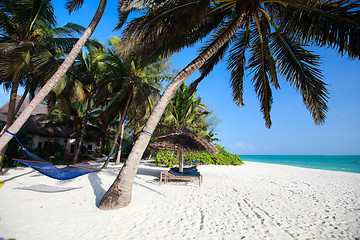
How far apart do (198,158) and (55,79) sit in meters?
11.5

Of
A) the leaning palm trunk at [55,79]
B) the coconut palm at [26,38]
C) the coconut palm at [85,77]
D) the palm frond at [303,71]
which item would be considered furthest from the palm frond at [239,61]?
the coconut palm at [85,77]

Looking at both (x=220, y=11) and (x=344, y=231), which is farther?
(x=220, y=11)

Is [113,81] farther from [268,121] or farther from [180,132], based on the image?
[268,121]

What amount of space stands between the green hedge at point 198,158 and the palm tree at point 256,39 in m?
7.35

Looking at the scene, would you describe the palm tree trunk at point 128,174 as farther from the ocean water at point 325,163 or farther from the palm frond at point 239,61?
the ocean water at point 325,163

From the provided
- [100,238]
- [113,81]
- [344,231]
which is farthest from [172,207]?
[113,81]

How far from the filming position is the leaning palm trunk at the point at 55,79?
11.1ft

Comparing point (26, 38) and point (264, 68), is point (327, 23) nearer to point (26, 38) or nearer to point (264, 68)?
point (264, 68)

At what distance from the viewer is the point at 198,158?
45.0 ft

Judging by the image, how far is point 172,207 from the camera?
12.6 ft

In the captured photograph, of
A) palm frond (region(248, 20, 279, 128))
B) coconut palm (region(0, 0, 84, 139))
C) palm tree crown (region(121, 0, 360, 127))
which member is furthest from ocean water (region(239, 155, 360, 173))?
coconut palm (region(0, 0, 84, 139))

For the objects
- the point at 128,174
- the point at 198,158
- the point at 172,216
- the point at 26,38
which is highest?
the point at 26,38

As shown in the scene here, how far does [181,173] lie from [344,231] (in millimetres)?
4491

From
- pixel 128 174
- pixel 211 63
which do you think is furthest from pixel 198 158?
pixel 128 174
